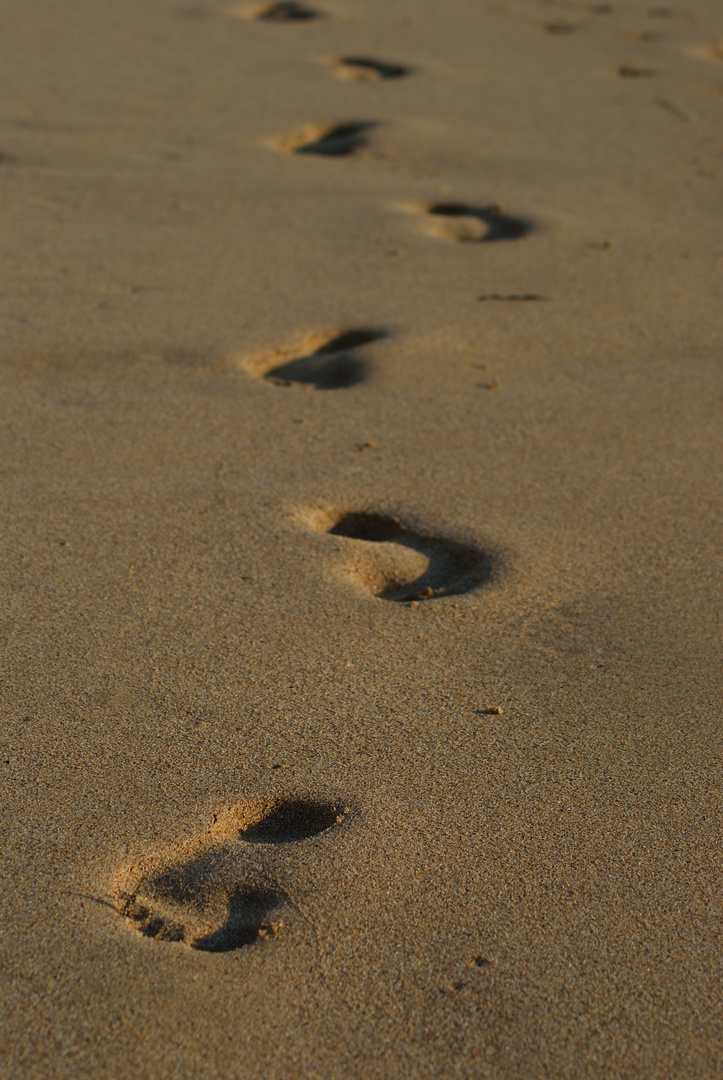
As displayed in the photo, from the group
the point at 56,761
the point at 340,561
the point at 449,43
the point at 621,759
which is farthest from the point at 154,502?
the point at 449,43

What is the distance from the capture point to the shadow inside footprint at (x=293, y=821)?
1373 mm

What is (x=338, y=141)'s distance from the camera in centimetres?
375

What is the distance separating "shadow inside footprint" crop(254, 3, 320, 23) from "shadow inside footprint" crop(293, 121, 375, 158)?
53.9 inches

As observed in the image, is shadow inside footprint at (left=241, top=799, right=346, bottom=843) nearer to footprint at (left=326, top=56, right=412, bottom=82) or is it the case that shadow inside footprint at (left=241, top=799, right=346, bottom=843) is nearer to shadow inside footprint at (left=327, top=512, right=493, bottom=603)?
shadow inside footprint at (left=327, top=512, right=493, bottom=603)

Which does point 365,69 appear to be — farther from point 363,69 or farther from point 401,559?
point 401,559

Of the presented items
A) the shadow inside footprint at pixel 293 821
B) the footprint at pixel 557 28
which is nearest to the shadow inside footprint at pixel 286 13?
the footprint at pixel 557 28

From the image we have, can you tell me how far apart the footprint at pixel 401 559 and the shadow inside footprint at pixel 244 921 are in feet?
2.06

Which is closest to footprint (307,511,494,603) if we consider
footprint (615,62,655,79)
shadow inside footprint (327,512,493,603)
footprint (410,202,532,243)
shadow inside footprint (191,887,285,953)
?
shadow inside footprint (327,512,493,603)

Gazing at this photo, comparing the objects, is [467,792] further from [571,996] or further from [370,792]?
[571,996]

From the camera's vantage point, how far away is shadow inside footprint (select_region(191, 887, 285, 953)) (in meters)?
1.24

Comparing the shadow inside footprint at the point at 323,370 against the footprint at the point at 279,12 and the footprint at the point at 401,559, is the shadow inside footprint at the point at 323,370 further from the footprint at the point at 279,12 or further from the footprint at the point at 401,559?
the footprint at the point at 279,12

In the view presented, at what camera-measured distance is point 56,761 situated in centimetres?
144

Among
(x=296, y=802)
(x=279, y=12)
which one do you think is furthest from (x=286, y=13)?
(x=296, y=802)

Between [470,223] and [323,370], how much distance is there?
1.00 meters
